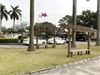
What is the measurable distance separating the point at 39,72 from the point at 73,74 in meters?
1.49

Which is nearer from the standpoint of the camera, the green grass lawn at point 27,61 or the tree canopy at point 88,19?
the green grass lawn at point 27,61

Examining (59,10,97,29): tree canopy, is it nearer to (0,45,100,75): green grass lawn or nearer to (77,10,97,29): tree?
(77,10,97,29): tree

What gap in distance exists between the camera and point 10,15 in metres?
41.0

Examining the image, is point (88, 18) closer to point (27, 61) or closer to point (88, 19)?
point (88, 19)

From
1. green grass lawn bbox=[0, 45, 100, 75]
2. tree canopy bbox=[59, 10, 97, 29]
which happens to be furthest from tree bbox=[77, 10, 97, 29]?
green grass lawn bbox=[0, 45, 100, 75]

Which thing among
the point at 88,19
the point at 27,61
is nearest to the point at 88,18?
the point at 88,19

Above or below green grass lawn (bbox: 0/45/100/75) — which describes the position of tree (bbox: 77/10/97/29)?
above

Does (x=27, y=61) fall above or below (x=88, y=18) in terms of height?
below

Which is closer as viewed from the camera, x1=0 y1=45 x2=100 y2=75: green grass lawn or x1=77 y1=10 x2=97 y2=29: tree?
x1=0 y1=45 x2=100 y2=75: green grass lawn

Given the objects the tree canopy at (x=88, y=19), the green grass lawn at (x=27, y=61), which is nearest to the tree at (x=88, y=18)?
the tree canopy at (x=88, y=19)

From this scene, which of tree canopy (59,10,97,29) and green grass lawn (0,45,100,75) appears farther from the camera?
tree canopy (59,10,97,29)

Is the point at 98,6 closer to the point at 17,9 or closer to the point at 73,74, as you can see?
the point at 73,74

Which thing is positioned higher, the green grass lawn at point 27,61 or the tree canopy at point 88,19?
the tree canopy at point 88,19

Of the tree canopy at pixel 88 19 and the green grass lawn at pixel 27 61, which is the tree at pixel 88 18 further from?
the green grass lawn at pixel 27 61
